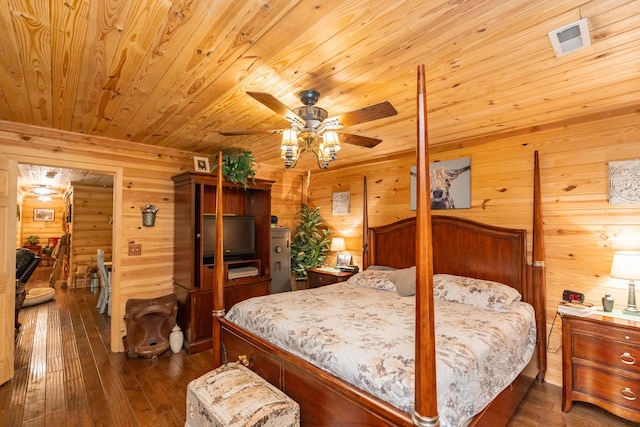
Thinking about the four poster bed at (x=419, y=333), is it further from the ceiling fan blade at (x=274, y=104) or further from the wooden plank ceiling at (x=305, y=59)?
the ceiling fan blade at (x=274, y=104)

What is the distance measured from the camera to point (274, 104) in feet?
6.07

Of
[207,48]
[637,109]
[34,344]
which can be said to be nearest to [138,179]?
[34,344]

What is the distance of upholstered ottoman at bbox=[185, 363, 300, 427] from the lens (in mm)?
1604

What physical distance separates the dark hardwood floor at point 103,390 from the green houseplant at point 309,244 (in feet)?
6.22

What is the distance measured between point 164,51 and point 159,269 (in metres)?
2.92

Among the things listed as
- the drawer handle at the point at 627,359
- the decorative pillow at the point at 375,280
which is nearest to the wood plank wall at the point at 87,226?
the decorative pillow at the point at 375,280

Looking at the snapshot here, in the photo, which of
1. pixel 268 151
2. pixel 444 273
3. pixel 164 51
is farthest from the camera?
pixel 268 151

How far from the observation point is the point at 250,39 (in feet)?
5.25

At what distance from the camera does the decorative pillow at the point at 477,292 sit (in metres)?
2.67

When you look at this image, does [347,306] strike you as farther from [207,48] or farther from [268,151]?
[268,151]

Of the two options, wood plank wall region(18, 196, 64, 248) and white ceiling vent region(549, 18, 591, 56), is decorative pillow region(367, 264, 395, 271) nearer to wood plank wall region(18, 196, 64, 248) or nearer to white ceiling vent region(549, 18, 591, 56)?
white ceiling vent region(549, 18, 591, 56)

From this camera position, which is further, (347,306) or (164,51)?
(347,306)

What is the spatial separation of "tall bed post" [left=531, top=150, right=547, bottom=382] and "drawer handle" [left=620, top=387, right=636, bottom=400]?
0.64 meters

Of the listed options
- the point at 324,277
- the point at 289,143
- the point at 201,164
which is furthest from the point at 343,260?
the point at 289,143
